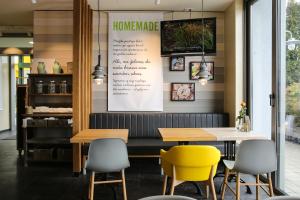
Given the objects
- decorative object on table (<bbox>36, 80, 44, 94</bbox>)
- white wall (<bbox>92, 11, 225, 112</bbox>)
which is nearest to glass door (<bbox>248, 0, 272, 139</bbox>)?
white wall (<bbox>92, 11, 225, 112</bbox>)

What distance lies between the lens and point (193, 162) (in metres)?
3.51

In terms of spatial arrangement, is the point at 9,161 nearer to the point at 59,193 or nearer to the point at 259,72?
the point at 59,193

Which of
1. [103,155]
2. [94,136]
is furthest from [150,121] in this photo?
[103,155]

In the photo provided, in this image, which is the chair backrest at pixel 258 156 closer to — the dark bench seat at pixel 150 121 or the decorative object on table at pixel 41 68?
the dark bench seat at pixel 150 121

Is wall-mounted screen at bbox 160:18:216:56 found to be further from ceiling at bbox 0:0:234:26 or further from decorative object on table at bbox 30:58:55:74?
decorative object on table at bbox 30:58:55:74

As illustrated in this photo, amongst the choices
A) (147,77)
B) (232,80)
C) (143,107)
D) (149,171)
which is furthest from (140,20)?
(149,171)

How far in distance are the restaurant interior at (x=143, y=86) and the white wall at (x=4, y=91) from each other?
454cm

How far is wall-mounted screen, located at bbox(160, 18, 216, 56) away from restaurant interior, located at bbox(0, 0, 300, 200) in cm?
2

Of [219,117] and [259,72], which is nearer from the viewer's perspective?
[259,72]

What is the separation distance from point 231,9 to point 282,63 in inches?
84.9

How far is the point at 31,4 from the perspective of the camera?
632 cm

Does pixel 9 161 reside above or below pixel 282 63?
below

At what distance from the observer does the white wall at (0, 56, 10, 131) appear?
1162 cm

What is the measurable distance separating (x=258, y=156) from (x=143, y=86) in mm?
3480
